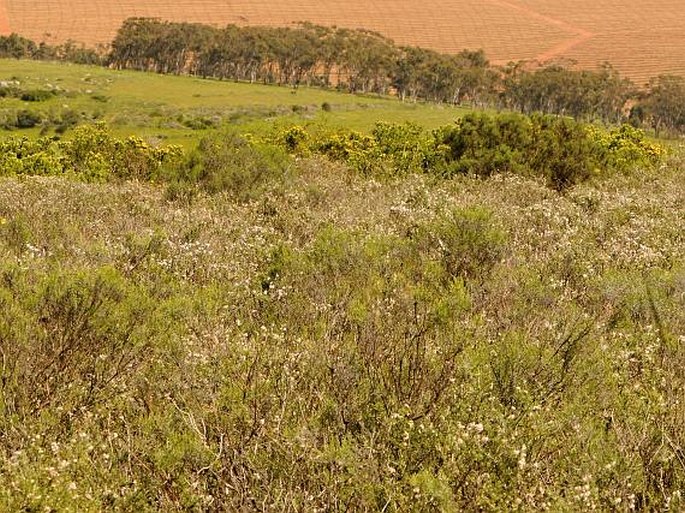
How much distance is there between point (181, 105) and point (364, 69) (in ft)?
134

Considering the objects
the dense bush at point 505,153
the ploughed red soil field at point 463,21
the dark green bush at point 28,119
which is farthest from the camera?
the ploughed red soil field at point 463,21

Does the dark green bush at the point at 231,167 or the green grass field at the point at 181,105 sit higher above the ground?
the green grass field at the point at 181,105

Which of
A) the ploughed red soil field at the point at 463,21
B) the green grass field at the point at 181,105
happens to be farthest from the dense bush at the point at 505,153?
the ploughed red soil field at the point at 463,21

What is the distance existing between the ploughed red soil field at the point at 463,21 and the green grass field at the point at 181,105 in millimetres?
42592

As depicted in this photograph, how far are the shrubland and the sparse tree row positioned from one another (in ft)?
297

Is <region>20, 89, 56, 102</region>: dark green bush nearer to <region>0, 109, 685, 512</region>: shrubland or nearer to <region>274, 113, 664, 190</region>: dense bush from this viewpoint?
<region>274, 113, 664, 190</region>: dense bush

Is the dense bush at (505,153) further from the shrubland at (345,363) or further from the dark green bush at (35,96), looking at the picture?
the dark green bush at (35,96)

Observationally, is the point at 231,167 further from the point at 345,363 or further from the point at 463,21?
the point at 463,21

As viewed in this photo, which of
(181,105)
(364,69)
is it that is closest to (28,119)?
(181,105)

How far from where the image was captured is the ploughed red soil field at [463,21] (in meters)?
126

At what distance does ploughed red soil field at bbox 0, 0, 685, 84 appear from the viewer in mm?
126312

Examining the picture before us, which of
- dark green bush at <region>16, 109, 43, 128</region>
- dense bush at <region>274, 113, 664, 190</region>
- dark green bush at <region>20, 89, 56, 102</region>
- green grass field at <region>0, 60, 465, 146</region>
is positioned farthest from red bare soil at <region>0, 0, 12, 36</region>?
dense bush at <region>274, 113, 664, 190</region>

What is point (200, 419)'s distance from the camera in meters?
5.40

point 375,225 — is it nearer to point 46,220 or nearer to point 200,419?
point 46,220
